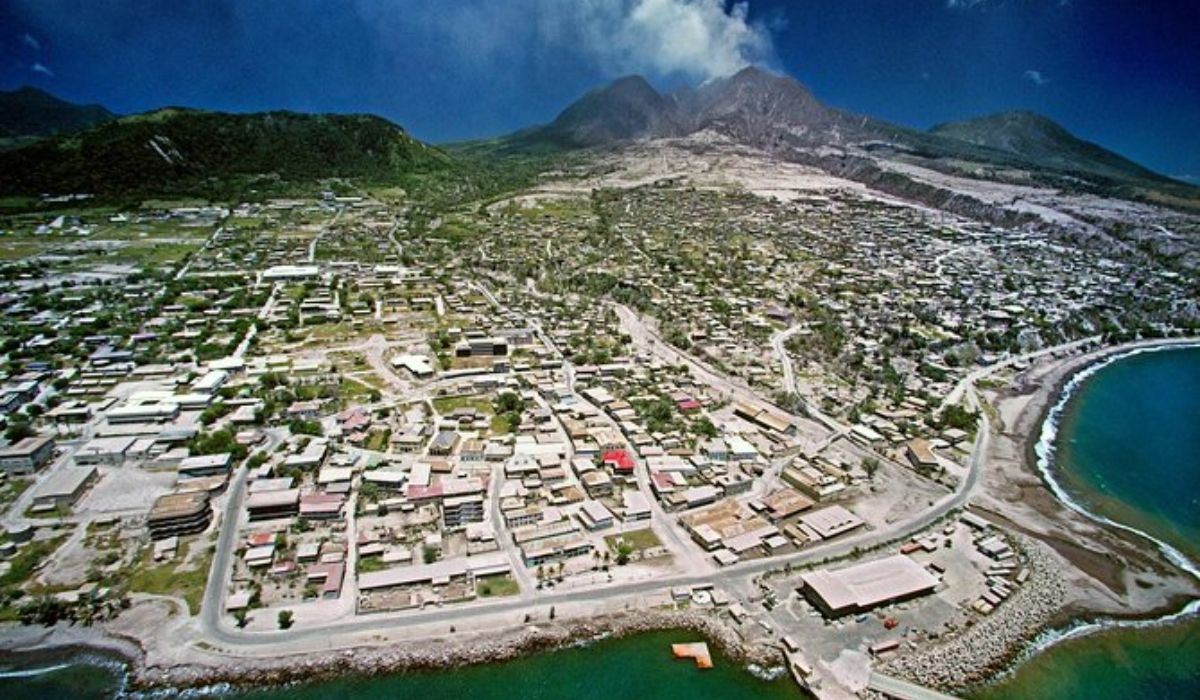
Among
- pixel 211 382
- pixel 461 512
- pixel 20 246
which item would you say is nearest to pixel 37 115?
pixel 20 246

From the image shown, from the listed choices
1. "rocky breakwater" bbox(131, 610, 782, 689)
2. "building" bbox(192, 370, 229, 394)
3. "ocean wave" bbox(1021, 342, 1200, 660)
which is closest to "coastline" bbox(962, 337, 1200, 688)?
"ocean wave" bbox(1021, 342, 1200, 660)

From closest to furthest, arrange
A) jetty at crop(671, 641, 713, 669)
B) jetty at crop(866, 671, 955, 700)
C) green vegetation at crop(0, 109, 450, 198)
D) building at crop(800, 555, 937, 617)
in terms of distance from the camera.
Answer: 1. jetty at crop(866, 671, 955, 700)
2. jetty at crop(671, 641, 713, 669)
3. building at crop(800, 555, 937, 617)
4. green vegetation at crop(0, 109, 450, 198)

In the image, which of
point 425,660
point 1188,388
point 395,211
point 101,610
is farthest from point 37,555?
point 395,211

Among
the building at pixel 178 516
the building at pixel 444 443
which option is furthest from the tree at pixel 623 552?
the building at pixel 178 516

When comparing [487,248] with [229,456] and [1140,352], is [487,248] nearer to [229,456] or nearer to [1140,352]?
[229,456]

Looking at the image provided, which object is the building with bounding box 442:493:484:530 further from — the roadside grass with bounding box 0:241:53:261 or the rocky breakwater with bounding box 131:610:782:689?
the roadside grass with bounding box 0:241:53:261

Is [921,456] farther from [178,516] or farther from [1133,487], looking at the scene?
[178,516]
